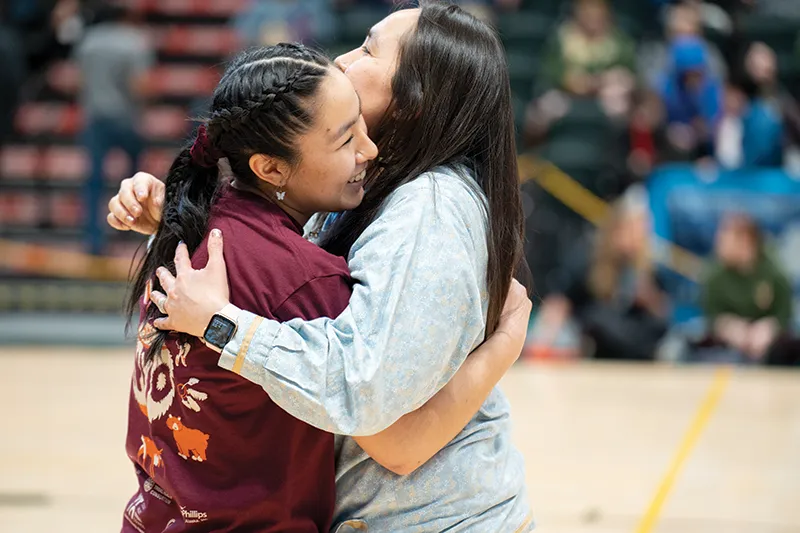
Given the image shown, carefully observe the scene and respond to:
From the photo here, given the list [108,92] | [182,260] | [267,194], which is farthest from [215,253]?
[108,92]

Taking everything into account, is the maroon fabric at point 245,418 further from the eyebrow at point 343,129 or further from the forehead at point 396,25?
the forehead at point 396,25

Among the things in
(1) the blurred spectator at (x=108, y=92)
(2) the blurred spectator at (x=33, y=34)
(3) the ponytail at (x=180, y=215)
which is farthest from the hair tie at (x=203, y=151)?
(2) the blurred spectator at (x=33, y=34)

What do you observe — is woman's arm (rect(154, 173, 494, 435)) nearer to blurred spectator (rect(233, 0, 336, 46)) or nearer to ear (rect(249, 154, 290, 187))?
ear (rect(249, 154, 290, 187))

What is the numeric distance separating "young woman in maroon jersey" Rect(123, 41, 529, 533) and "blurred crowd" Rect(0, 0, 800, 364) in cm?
448

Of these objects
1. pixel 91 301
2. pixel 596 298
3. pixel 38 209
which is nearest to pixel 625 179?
pixel 596 298

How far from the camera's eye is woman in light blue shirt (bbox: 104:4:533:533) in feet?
4.60

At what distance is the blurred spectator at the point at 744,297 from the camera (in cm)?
626

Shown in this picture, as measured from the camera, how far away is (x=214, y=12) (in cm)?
1020

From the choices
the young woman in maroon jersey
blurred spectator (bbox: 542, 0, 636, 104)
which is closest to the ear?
the young woman in maroon jersey

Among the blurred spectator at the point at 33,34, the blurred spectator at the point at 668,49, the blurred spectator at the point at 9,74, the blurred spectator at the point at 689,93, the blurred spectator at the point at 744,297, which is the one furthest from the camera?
the blurred spectator at the point at 33,34

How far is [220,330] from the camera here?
1.41 m

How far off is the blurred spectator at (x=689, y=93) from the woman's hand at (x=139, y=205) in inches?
248

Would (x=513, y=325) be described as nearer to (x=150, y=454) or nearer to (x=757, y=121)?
(x=150, y=454)

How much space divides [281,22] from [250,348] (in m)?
7.17
